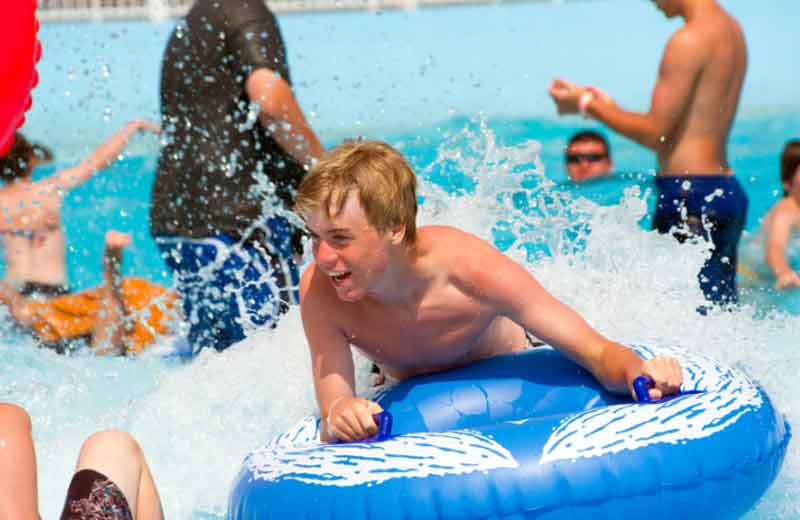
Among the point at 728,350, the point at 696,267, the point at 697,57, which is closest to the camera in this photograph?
the point at 728,350

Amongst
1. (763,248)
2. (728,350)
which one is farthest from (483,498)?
(763,248)

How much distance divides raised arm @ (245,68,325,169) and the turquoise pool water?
0.45 m

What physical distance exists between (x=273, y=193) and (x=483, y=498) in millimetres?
2069

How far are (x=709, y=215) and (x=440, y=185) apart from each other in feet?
3.64

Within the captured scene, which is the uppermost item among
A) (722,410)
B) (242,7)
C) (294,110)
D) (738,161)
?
(242,7)

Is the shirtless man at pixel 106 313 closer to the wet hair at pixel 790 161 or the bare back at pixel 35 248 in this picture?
the bare back at pixel 35 248

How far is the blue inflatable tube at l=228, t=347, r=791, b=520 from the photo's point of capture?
238 centimetres

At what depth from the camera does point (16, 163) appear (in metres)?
5.79

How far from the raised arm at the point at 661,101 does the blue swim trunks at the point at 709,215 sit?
0.19m

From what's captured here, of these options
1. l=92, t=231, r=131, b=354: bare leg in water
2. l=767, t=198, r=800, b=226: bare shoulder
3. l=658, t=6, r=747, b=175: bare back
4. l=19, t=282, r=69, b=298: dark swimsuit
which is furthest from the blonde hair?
l=767, t=198, r=800, b=226: bare shoulder

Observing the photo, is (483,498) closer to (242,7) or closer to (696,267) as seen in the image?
(696,267)

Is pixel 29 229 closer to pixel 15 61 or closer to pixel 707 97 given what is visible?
pixel 707 97

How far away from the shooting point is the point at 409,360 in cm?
305

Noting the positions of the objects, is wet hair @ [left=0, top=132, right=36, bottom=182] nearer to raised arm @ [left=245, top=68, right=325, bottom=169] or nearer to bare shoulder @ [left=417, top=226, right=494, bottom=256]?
raised arm @ [left=245, top=68, right=325, bottom=169]
